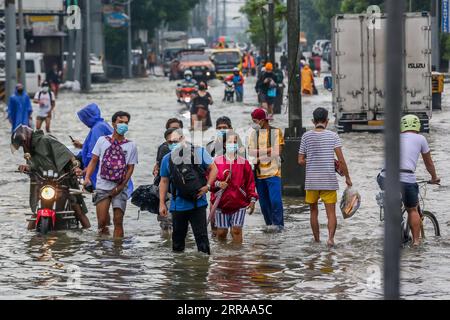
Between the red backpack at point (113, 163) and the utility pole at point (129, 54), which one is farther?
the utility pole at point (129, 54)

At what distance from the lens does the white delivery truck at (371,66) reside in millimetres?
30562

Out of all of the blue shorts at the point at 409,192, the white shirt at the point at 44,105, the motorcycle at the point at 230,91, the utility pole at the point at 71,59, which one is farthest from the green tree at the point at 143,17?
the blue shorts at the point at 409,192

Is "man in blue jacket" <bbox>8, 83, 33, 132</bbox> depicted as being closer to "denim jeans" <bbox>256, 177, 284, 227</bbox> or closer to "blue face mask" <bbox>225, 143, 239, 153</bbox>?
"denim jeans" <bbox>256, 177, 284, 227</bbox>

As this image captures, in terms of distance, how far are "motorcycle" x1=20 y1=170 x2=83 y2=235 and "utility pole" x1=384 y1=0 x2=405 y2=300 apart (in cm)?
1036

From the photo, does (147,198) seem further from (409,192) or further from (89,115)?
(409,192)

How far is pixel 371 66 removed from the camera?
3098 centimetres

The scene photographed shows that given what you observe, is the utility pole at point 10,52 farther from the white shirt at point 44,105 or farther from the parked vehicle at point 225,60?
the parked vehicle at point 225,60

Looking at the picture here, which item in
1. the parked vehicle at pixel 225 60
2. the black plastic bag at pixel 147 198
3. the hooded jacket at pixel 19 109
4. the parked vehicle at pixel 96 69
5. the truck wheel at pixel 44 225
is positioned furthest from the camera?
the parked vehicle at pixel 225 60

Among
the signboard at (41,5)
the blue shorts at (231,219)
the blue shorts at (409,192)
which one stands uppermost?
the signboard at (41,5)

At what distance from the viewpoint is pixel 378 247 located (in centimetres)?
1505

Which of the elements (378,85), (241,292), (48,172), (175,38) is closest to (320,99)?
(378,85)

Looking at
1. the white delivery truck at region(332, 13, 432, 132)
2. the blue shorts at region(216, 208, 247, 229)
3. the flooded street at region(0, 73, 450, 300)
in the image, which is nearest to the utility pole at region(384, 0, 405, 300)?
the flooded street at region(0, 73, 450, 300)

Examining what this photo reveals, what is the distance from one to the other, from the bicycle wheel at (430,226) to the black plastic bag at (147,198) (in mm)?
3113

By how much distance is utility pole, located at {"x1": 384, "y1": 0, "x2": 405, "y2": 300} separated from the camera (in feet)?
19.5
